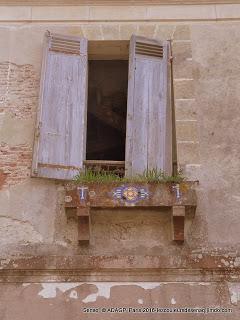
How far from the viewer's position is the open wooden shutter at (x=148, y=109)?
26.2ft

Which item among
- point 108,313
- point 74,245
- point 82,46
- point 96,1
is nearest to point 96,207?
point 74,245

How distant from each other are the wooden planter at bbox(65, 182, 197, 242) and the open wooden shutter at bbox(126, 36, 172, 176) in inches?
19.1

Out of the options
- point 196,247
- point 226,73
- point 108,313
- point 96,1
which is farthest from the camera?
point 96,1

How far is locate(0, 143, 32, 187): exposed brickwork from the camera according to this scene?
25.7ft

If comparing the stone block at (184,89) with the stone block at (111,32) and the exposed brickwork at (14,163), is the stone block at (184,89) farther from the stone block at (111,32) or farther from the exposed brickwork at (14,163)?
the exposed brickwork at (14,163)

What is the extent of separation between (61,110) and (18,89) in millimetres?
730

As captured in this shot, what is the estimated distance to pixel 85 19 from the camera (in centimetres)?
904

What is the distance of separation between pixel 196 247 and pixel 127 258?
0.81 m

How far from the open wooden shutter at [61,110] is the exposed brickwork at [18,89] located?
0.22 metres

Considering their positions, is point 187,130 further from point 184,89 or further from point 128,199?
point 128,199

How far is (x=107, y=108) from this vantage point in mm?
10906

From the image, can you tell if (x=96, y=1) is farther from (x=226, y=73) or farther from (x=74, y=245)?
(x=74, y=245)

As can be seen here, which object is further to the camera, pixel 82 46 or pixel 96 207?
pixel 82 46

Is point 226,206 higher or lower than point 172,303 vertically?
higher
